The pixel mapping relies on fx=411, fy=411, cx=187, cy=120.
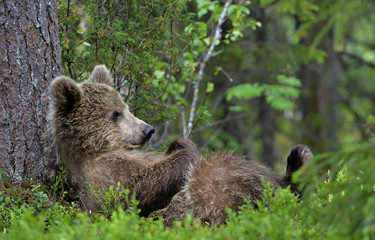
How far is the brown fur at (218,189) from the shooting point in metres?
4.53

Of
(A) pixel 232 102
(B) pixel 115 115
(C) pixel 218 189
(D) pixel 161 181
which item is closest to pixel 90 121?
(B) pixel 115 115

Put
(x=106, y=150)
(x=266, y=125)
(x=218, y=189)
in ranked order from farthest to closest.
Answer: (x=266, y=125), (x=106, y=150), (x=218, y=189)

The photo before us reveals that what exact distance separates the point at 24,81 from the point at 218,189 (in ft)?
8.57

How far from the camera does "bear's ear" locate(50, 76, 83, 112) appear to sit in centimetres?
465

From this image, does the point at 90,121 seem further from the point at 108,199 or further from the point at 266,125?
the point at 266,125

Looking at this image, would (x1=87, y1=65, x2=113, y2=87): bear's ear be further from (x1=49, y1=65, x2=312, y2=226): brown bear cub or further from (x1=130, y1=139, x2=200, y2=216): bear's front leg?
(x1=130, y1=139, x2=200, y2=216): bear's front leg

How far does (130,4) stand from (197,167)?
2.69 metres

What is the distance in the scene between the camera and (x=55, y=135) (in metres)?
4.87

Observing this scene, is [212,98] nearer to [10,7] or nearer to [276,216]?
[10,7]

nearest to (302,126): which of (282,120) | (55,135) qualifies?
(282,120)

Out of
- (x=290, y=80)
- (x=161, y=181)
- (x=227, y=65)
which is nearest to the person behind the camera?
(x=161, y=181)

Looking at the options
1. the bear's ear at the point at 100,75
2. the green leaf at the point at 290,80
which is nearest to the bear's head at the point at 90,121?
the bear's ear at the point at 100,75

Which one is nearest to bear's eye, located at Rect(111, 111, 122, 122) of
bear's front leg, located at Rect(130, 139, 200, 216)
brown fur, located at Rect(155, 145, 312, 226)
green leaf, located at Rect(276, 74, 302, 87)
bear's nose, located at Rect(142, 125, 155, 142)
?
bear's nose, located at Rect(142, 125, 155, 142)

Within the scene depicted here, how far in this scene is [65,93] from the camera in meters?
4.78
